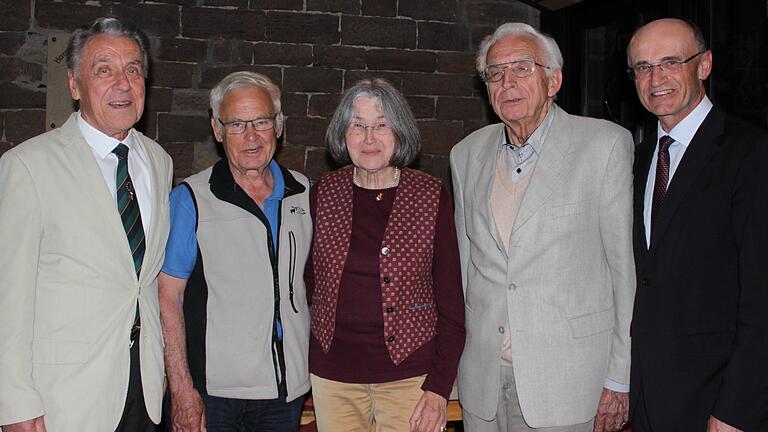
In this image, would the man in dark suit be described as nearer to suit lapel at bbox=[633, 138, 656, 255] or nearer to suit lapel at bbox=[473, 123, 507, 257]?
suit lapel at bbox=[633, 138, 656, 255]

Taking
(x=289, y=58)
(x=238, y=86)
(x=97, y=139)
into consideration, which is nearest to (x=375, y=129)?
(x=238, y=86)

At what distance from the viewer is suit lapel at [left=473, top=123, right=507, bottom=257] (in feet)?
7.59

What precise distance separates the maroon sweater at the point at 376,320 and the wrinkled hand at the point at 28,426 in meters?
0.81

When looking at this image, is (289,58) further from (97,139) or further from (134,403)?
(134,403)

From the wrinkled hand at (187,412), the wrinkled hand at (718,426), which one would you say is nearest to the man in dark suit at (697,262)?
the wrinkled hand at (718,426)

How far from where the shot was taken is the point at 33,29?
14.4ft

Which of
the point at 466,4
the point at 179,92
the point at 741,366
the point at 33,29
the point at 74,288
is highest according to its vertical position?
the point at 466,4

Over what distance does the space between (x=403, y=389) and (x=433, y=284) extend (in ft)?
1.12

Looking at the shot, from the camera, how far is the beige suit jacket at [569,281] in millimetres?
2223

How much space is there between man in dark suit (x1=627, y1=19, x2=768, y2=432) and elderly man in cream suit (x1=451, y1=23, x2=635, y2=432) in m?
0.09

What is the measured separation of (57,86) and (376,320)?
305 centimetres

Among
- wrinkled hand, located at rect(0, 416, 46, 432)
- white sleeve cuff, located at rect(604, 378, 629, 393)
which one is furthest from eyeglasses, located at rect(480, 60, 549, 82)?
wrinkled hand, located at rect(0, 416, 46, 432)

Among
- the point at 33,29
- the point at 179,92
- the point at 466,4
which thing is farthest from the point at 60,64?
the point at 466,4

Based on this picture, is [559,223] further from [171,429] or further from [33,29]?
[33,29]
